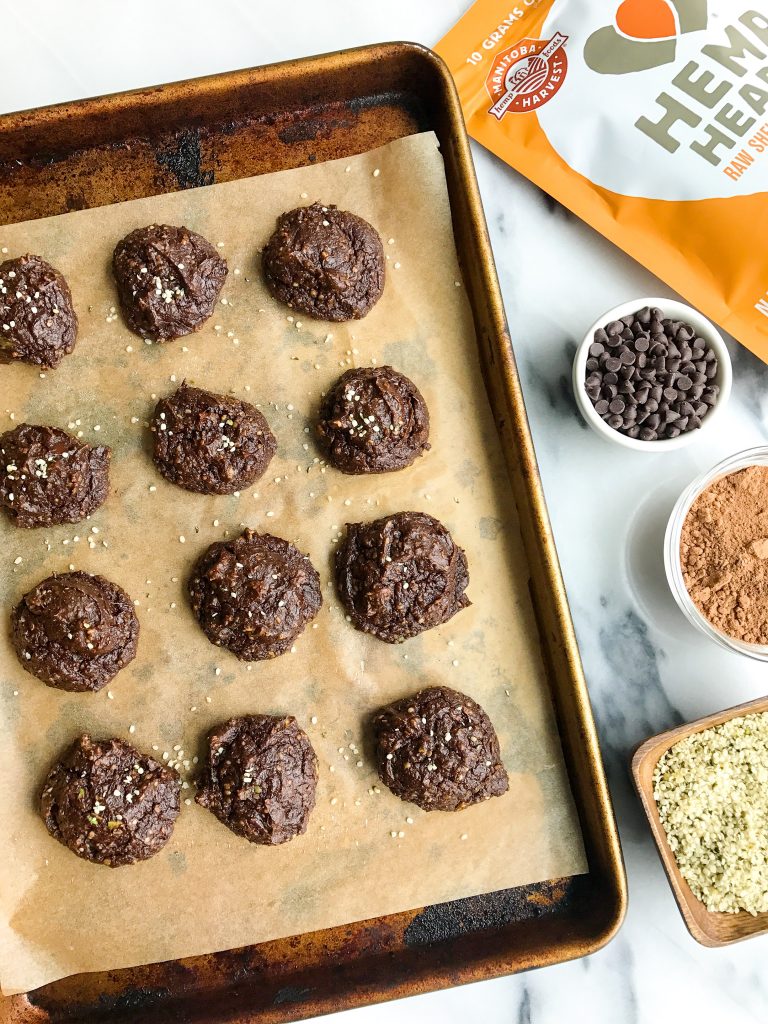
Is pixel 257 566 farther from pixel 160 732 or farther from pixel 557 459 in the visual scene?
pixel 557 459

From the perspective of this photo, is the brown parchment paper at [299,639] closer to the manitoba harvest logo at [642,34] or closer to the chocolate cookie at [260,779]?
the chocolate cookie at [260,779]

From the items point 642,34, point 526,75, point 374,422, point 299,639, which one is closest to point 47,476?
point 299,639

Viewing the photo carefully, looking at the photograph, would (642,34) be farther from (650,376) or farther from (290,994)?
(290,994)

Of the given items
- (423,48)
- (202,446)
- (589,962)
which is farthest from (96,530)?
(589,962)

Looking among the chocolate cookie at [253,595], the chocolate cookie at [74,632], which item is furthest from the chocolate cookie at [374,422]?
the chocolate cookie at [74,632]

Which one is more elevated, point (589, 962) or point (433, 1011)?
point (589, 962)
